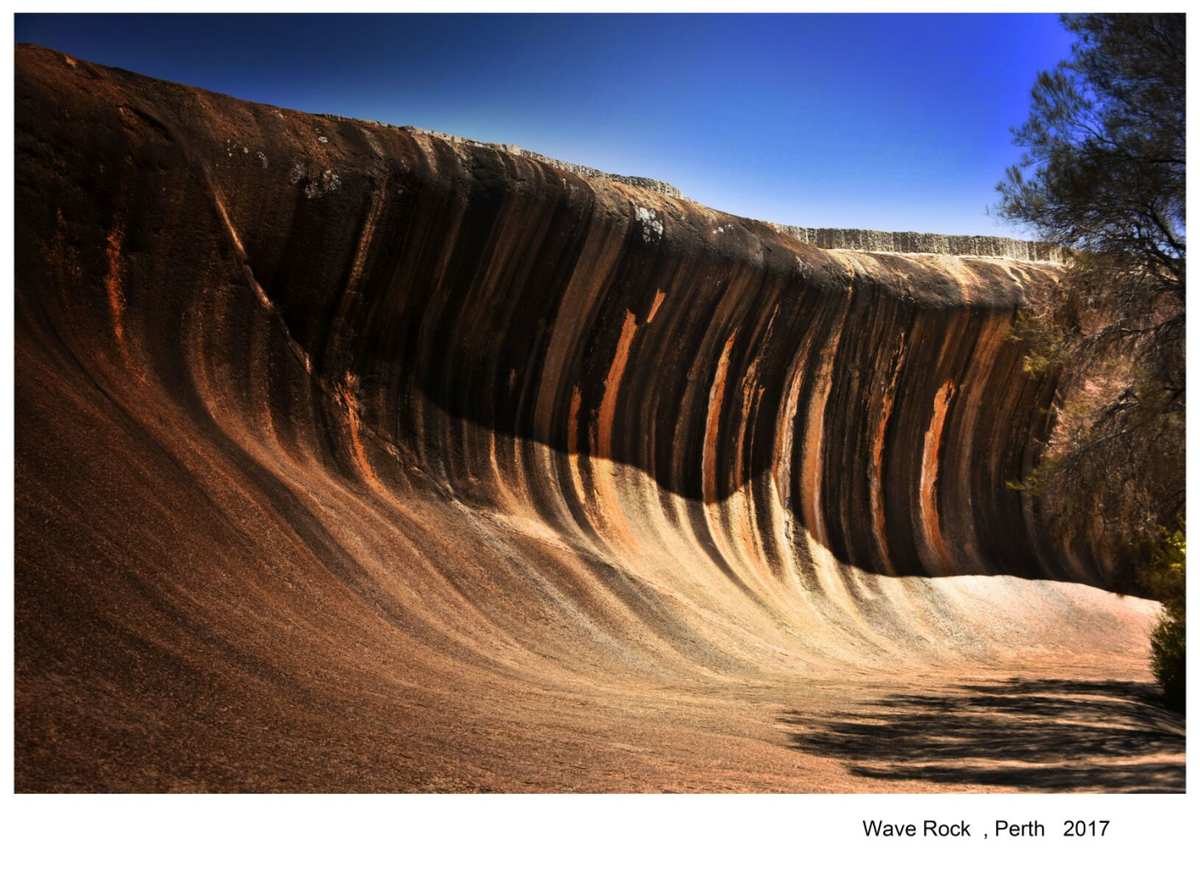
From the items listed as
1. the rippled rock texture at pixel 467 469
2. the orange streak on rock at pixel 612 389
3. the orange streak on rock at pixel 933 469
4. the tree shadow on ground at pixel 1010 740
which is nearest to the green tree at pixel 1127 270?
the tree shadow on ground at pixel 1010 740

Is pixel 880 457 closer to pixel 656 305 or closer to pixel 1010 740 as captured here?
pixel 656 305

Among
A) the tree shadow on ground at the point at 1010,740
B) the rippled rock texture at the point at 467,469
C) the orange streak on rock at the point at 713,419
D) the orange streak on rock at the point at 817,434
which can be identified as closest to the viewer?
the rippled rock texture at the point at 467,469

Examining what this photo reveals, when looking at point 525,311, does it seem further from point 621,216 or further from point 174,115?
point 174,115

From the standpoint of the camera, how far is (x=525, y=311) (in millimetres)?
16203

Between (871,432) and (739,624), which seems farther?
(871,432)

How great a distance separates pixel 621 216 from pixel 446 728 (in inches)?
412

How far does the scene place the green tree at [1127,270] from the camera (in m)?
11.2

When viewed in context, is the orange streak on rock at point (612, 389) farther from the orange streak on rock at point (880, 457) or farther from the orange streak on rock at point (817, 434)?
the orange streak on rock at point (880, 457)

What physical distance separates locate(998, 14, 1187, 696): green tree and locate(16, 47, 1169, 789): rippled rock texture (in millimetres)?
3778

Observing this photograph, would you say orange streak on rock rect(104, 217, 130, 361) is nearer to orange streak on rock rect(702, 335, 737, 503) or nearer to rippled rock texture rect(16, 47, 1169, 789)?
rippled rock texture rect(16, 47, 1169, 789)

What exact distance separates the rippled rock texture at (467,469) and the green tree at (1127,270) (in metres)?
3.78

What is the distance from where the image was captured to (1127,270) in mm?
11883

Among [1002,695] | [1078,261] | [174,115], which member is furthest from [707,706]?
[174,115]

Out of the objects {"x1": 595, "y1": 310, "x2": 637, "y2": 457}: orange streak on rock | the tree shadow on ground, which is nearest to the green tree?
the tree shadow on ground
